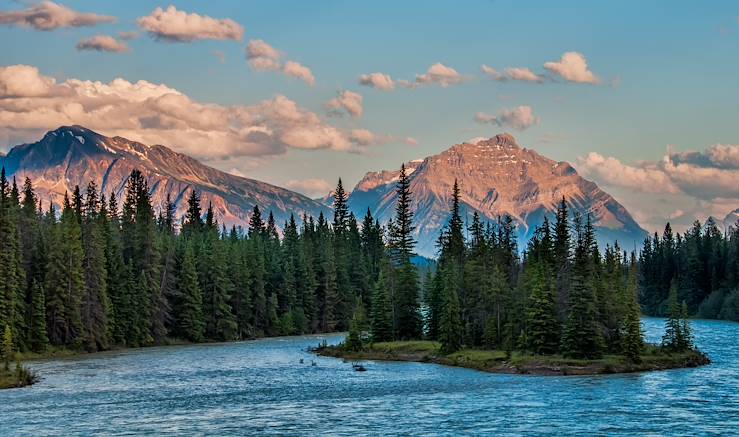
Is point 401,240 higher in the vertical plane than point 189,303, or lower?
higher

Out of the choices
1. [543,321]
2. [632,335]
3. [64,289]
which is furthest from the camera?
[64,289]

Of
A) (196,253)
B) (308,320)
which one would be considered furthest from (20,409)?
(308,320)

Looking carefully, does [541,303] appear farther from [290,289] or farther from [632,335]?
[290,289]

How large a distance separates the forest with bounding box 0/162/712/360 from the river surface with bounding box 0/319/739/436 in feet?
33.6

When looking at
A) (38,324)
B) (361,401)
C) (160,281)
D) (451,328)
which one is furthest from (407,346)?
(160,281)

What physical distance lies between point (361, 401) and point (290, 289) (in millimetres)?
101417

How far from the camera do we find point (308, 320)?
178000 millimetres

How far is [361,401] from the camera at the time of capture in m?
73.0

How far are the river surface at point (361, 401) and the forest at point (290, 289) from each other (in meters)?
10.2

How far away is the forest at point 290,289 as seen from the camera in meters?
98.6

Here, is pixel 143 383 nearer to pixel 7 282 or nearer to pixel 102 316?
pixel 7 282

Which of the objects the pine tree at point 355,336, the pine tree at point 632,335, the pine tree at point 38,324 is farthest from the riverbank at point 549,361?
the pine tree at point 38,324

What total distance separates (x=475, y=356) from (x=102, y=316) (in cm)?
5833

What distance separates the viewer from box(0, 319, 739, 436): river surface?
196 feet
